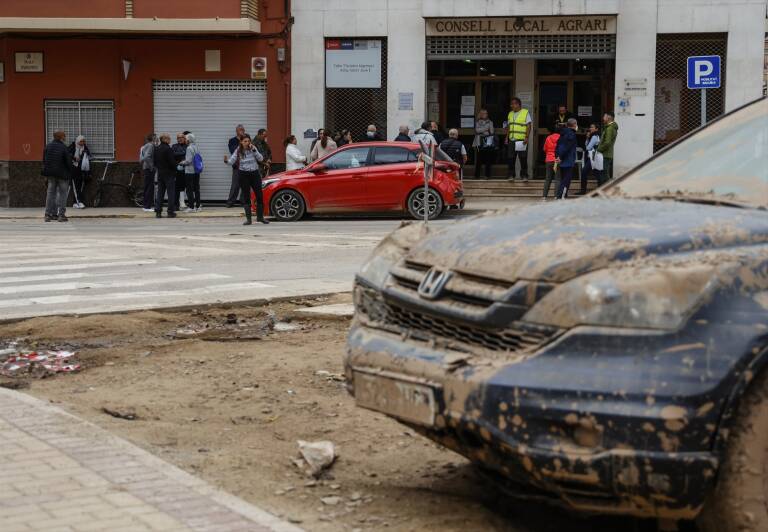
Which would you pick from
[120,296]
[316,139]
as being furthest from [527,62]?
[120,296]

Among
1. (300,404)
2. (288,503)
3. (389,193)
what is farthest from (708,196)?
(389,193)

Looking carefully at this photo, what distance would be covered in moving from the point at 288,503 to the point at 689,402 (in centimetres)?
203

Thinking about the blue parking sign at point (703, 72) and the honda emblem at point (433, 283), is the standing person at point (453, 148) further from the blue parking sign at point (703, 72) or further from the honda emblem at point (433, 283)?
the honda emblem at point (433, 283)

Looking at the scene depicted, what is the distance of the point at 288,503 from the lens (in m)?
5.40

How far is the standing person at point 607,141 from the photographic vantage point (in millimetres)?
30078

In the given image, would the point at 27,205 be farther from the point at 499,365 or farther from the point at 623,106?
the point at 499,365

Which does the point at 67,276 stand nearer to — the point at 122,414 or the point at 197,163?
the point at 122,414

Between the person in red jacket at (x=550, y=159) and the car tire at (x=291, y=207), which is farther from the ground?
the person in red jacket at (x=550, y=159)

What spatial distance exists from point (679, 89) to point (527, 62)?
4016 mm

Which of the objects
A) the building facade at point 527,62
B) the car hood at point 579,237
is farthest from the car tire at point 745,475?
the building facade at point 527,62

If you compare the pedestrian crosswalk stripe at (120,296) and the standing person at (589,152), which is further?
the standing person at (589,152)

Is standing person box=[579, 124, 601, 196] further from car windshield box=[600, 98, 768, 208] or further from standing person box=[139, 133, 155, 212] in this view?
car windshield box=[600, 98, 768, 208]

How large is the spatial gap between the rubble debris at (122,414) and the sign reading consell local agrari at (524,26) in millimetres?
25940

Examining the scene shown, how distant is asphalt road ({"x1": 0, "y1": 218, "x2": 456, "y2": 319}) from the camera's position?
1207 centimetres
